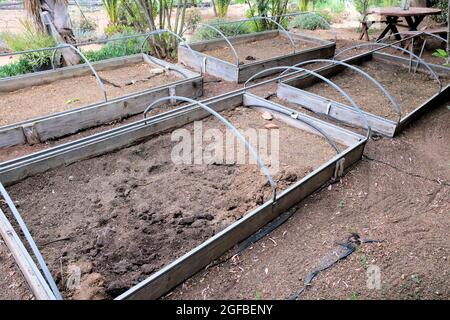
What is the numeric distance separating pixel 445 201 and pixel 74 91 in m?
5.44

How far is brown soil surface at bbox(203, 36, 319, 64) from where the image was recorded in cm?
785

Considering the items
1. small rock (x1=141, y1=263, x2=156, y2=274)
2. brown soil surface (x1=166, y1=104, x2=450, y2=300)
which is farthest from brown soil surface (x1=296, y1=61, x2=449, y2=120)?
small rock (x1=141, y1=263, x2=156, y2=274)

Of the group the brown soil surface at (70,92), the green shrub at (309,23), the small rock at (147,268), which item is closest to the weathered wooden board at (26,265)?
the small rock at (147,268)

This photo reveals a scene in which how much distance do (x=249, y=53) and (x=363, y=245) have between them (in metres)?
5.81

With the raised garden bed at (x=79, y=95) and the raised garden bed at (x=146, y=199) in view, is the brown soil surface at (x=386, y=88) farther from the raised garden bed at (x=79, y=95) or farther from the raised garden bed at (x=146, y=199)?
the raised garden bed at (x=79, y=95)

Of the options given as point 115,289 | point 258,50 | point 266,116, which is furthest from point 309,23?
point 115,289

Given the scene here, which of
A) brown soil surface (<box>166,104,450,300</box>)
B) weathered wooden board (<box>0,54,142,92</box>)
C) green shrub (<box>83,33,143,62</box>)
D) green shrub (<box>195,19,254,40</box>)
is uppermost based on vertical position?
green shrub (<box>195,19,254,40</box>)

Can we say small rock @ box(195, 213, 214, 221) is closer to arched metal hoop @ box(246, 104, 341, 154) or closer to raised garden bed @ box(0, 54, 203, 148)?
arched metal hoop @ box(246, 104, 341, 154)

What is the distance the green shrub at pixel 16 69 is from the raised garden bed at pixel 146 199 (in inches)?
151

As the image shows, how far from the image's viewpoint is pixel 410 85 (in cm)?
676

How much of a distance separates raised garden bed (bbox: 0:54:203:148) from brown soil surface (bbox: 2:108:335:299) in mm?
1086

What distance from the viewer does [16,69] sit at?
271 inches

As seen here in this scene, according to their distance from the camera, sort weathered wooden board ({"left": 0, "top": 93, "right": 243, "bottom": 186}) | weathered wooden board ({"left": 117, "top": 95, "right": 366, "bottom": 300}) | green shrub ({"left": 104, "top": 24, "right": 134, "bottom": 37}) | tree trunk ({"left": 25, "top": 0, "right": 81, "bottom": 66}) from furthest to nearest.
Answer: green shrub ({"left": 104, "top": 24, "right": 134, "bottom": 37}), tree trunk ({"left": 25, "top": 0, "right": 81, "bottom": 66}), weathered wooden board ({"left": 0, "top": 93, "right": 243, "bottom": 186}), weathered wooden board ({"left": 117, "top": 95, "right": 366, "bottom": 300})

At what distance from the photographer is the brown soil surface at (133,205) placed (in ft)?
9.91
